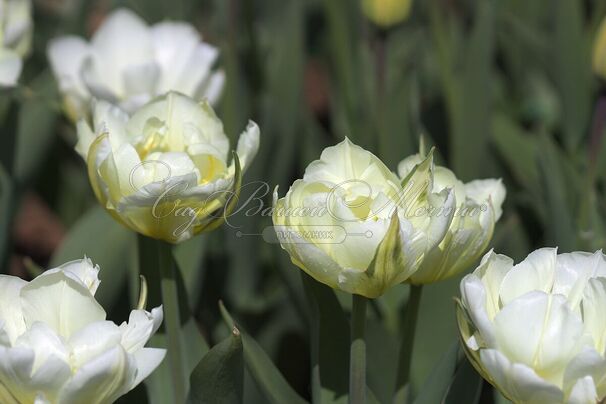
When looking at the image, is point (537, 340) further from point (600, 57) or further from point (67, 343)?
point (600, 57)

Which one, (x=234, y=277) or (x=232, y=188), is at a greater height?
(x=232, y=188)

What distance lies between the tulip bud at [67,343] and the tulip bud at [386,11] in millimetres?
815

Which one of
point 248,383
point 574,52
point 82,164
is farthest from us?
point 82,164

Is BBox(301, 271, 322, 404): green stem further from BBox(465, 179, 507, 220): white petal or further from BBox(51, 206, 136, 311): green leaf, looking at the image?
BBox(51, 206, 136, 311): green leaf

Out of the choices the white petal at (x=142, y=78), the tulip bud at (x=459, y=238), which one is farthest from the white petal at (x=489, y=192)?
the white petal at (x=142, y=78)

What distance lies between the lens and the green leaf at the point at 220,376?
0.74 metres

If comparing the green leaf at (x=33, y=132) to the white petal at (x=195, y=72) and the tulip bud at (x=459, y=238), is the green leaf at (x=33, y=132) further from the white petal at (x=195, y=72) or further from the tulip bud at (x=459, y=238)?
the tulip bud at (x=459, y=238)

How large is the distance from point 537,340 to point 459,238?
5.7 inches

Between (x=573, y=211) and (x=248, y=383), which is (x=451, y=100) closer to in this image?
(x=573, y=211)

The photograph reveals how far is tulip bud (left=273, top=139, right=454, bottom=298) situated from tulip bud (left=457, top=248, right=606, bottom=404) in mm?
50

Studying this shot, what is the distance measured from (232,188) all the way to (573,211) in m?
0.80

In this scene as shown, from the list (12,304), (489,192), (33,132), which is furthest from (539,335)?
(33,132)

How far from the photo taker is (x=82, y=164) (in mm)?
1945

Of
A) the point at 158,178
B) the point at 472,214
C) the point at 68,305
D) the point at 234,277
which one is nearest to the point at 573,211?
the point at 234,277
